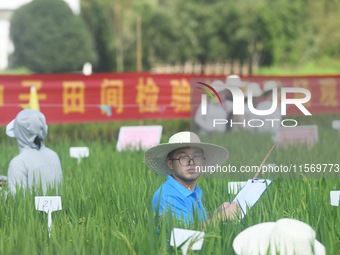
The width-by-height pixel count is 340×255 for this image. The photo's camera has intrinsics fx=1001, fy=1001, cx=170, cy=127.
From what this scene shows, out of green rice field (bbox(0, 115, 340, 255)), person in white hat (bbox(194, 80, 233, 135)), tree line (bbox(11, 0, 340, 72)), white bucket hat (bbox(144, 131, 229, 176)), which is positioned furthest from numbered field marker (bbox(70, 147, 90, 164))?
tree line (bbox(11, 0, 340, 72))

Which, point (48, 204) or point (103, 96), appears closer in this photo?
point (48, 204)

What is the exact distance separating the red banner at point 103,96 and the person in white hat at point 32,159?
664 cm

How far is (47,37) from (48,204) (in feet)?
115

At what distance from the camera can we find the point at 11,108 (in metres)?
13.4

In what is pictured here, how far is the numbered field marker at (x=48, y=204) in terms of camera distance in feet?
16.5

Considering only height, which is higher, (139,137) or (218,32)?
(218,32)

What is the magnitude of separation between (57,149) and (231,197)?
15.6 feet

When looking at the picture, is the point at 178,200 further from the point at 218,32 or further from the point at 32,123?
the point at 218,32

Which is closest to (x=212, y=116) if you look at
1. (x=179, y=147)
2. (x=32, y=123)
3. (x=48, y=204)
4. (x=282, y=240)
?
(x=32, y=123)

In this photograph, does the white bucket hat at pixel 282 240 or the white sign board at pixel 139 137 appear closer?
the white bucket hat at pixel 282 240

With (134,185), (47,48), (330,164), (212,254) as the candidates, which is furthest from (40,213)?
(47,48)

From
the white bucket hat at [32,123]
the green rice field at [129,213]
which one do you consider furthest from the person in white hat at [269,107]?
the white bucket hat at [32,123]

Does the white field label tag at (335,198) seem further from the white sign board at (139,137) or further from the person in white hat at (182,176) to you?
the white sign board at (139,137)

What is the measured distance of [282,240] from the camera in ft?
12.9
